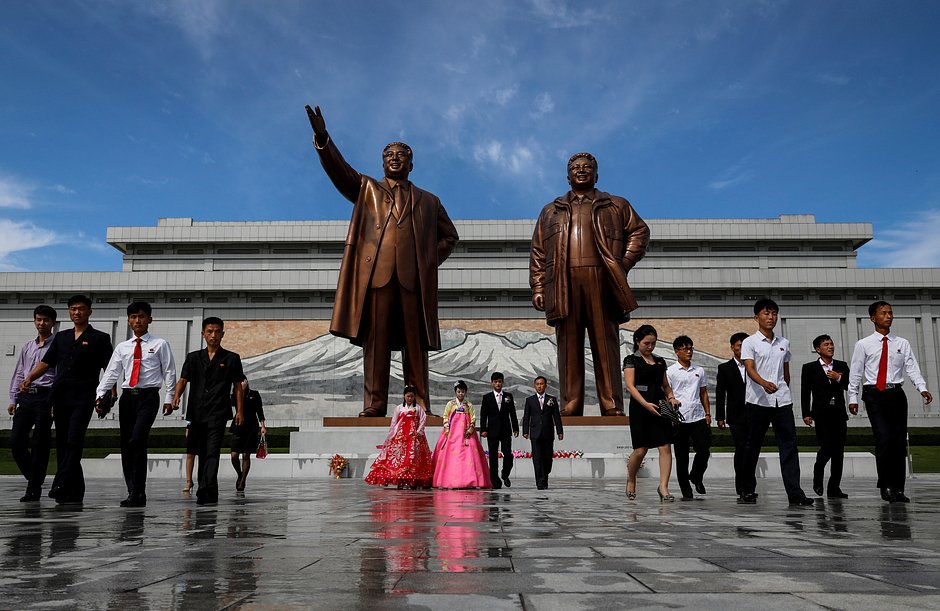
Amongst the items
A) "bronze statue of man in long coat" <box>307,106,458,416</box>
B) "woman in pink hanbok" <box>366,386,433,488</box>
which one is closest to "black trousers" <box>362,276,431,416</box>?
"bronze statue of man in long coat" <box>307,106,458,416</box>

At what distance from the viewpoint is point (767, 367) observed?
6367mm

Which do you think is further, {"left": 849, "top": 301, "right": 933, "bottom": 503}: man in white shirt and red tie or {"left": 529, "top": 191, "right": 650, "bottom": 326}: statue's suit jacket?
{"left": 529, "top": 191, "right": 650, "bottom": 326}: statue's suit jacket

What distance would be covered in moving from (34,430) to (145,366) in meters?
1.18

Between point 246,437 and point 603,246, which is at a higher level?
point 603,246

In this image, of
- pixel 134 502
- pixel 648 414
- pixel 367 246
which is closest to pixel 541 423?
pixel 648 414

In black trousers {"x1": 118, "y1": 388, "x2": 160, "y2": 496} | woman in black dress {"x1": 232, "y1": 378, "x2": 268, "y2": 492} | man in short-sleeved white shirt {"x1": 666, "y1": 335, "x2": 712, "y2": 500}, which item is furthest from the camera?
woman in black dress {"x1": 232, "y1": 378, "x2": 268, "y2": 492}

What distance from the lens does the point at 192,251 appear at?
125ft

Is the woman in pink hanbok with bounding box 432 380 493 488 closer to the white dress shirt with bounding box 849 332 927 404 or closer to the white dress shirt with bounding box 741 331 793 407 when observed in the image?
the white dress shirt with bounding box 741 331 793 407

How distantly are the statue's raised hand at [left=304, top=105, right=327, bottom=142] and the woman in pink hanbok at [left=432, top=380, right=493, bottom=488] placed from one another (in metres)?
3.96

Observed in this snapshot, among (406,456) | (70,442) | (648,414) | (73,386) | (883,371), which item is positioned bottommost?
(406,456)

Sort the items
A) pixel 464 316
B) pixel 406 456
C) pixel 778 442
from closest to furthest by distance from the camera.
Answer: pixel 778 442
pixel 406 456
pixel 464 316

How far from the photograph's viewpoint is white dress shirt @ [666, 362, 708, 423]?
7516 mm

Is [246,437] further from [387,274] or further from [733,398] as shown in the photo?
[733,398]

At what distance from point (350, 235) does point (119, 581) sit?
30.4 ft
